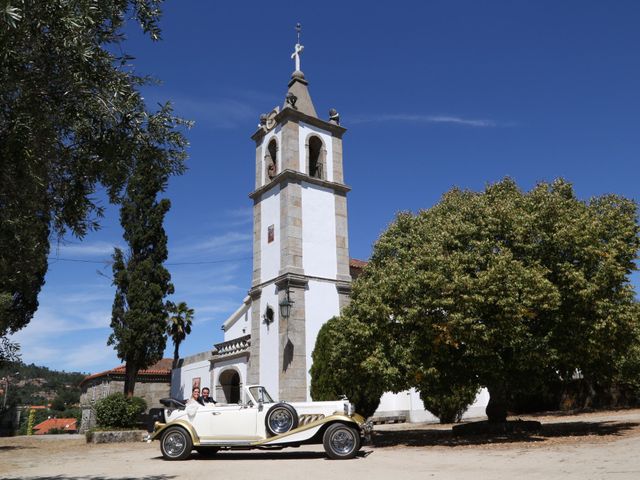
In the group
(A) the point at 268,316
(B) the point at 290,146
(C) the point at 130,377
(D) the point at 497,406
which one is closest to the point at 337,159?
(B) the point at 290,146

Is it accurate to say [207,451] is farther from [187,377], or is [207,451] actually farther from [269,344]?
[187,377]

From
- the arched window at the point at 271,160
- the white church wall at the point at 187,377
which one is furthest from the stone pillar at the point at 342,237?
the white church wall at the point at 187,377

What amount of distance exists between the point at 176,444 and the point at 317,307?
10069 millimetres

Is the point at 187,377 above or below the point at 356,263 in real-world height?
below

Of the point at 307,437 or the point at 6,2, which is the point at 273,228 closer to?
the point at 307,437

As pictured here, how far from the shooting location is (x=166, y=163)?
8.95 meters

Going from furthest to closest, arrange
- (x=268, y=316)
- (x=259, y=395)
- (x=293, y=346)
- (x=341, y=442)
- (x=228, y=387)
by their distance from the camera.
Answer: (x=228, y=387)
(x=268, y=316)
(x=293, y=346)
(x=259, y=395)
(x=341, y=442)

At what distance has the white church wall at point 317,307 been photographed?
21.4 meters

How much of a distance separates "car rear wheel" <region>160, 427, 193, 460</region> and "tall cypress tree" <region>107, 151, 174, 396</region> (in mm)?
13863

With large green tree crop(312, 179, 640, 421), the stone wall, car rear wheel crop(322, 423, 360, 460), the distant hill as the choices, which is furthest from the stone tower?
the distant hill

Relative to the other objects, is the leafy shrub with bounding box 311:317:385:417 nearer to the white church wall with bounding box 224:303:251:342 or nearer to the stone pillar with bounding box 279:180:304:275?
the stone pillar with bounding box 279:180:304:275

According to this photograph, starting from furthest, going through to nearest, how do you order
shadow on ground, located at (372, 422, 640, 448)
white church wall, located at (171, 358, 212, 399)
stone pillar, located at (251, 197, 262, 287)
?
white church wall, located at (171, 358, 212, 399)
stone pillar, located at (251, 197, 262, 287)
shadow on ground, located at (372, 422, 640, 448)

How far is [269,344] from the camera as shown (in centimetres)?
2194

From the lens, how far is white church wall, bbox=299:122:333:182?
2384 cm
